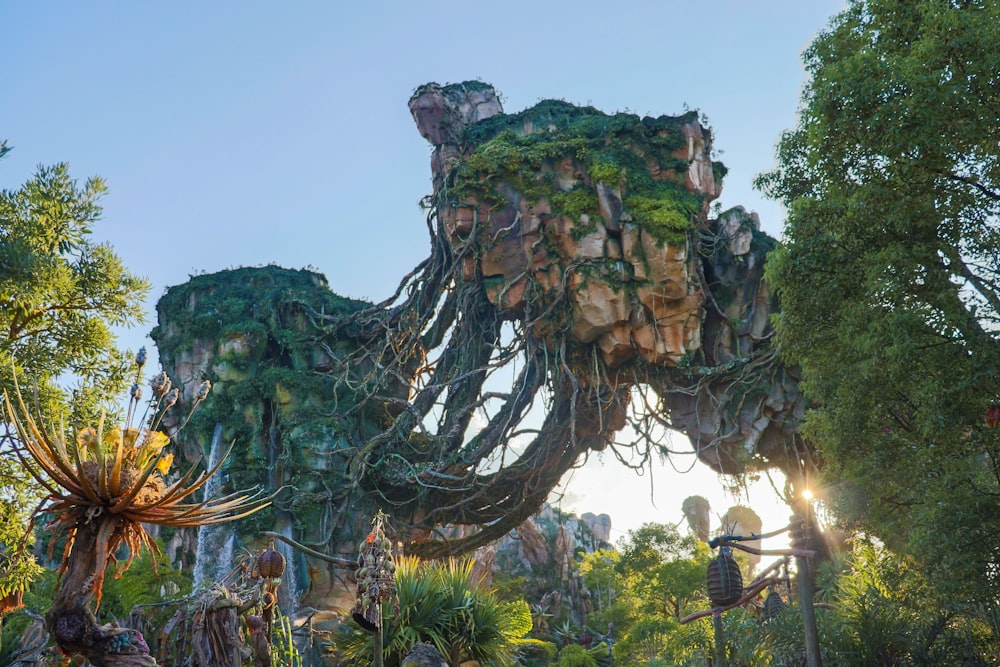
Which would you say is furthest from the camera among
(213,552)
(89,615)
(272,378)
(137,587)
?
(272,378)

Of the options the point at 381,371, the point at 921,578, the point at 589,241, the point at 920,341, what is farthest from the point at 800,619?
the point at 381,371

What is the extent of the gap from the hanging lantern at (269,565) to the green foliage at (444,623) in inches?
117

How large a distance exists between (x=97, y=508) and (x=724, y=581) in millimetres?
4757

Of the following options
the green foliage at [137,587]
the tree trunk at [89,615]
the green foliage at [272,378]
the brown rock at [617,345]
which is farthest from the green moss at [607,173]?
the tree trunk at [89,615]

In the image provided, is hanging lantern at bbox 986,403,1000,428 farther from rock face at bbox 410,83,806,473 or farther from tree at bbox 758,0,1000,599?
rock face at bbox 410,83,806,473

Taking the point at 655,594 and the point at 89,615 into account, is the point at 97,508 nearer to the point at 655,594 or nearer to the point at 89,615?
the point at 89,615

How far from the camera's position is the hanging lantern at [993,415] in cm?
632

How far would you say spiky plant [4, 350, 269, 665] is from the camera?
3896 millimetres

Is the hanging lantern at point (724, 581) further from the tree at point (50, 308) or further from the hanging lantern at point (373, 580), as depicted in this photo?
the tree at point (50, 308)

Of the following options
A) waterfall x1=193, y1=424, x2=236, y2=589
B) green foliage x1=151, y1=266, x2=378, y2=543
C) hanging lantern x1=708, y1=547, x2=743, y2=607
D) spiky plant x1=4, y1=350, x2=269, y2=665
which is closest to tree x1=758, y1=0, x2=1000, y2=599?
hanging lantern x1=708, y1=547, x2=743, y2=607

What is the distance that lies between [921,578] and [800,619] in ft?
5.47

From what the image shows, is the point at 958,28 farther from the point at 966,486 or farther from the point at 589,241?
the point at 589,241

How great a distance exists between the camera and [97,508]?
4.07 m

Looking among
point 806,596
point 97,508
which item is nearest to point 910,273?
point 806,596
